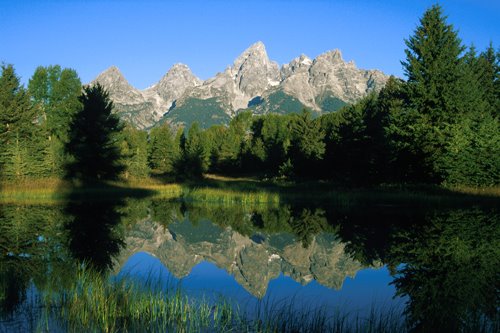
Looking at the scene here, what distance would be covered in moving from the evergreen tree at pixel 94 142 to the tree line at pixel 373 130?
0.34ft

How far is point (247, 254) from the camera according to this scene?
45.8 ft

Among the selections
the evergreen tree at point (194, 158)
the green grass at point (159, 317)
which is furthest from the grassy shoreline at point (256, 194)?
the evergreen tree at point (194, 158)

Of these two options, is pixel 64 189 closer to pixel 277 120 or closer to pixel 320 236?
pixel 320 236

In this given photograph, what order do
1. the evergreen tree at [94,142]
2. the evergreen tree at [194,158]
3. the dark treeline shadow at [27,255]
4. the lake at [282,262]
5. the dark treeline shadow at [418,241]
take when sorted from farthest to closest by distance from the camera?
the evergreen tree at [194,158] < the evergreen tree at [94,142] < the dark treeline shadow at [27,255] < the dark treeline shadow at [418,241] < the lake at [282,262]

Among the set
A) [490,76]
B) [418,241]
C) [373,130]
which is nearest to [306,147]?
[373,130]

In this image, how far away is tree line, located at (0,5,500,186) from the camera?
33156mm

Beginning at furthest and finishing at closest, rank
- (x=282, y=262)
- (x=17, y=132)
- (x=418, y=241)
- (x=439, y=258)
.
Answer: (x=17, y=132), (x=418, y=241), (x=282, y=262), (x=439, y=258)

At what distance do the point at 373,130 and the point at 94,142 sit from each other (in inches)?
1140

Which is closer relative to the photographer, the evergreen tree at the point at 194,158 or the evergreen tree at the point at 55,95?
the evergreen tree at the point at 55,95

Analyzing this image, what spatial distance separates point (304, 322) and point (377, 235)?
10405 millimetres

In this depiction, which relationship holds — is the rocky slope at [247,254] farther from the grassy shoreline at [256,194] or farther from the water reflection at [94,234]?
the grassy shoreline at [256,194]

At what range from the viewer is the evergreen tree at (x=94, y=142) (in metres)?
43.8

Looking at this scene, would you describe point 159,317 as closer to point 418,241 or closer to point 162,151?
point 418,241

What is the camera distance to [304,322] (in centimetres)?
659
